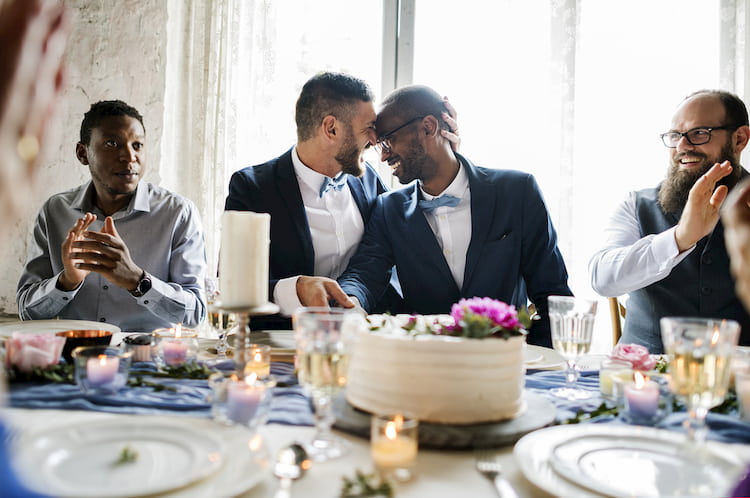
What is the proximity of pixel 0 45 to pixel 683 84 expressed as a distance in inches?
158

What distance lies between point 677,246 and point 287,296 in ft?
4.87

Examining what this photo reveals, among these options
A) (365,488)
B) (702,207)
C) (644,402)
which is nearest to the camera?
(365,488)

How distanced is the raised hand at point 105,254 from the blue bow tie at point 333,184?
0.95 m

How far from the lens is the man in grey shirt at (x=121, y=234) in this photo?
2.44 meters

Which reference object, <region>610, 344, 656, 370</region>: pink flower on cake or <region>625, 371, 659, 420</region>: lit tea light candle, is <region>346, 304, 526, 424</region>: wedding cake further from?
<region>610, 344, 656, 370</region>: pink flower on cake

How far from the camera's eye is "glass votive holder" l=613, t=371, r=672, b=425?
105 centimetres

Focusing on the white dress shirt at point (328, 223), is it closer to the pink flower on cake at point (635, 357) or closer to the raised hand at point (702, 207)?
the raised hand at point (702, 207)

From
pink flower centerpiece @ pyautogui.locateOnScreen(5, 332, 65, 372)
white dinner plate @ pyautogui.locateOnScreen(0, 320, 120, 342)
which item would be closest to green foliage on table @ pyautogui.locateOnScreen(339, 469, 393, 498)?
pink flower centerpiece @ pyautogui.locateOnScreen(5, 332, 65, 372)

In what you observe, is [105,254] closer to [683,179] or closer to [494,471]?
[494,471]

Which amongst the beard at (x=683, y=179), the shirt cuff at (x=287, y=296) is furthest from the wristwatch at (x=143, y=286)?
the beard at (x=683, y=179)

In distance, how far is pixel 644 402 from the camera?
1047 mm

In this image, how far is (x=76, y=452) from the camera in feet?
2.68

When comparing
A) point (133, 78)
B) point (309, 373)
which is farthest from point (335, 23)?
point (309, 373)

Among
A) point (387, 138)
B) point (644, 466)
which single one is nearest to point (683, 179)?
point (387, 138)
